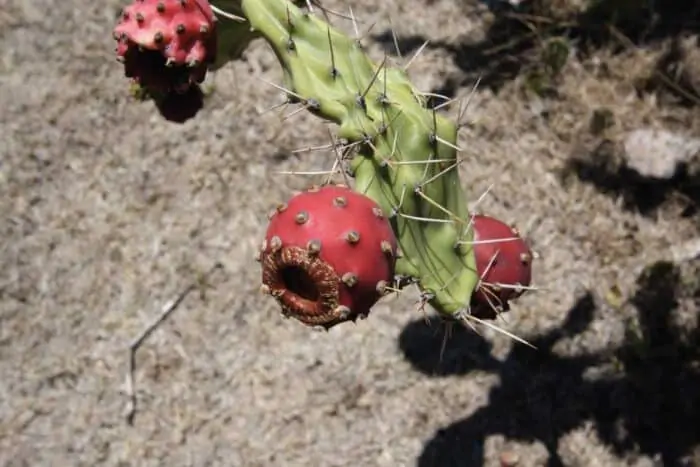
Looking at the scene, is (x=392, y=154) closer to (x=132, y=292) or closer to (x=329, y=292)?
(x=329, y=292)

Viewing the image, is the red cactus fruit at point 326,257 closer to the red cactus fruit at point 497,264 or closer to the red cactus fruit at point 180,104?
the red cactus fruit at point 497,264

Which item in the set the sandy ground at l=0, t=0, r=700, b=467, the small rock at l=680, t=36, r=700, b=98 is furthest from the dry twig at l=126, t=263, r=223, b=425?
the small rock at l=680, t=36, r=700, b=98

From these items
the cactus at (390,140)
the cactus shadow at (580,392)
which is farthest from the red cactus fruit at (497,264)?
the cactus shadow at (580,392)

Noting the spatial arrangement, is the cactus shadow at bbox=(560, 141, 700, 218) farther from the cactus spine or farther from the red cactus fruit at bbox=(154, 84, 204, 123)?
the red cactus fruit at bbox=(154, 84, 204, 123)

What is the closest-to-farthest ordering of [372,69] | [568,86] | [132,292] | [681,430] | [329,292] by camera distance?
[329,292]
[372,69]
[681,430]
[132,292]
[568,86]

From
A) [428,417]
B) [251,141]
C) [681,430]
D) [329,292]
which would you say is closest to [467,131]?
[251,141]

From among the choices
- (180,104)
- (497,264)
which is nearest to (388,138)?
(497,264)

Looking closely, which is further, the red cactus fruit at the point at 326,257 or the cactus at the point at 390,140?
the cactus at the point at 390,140
